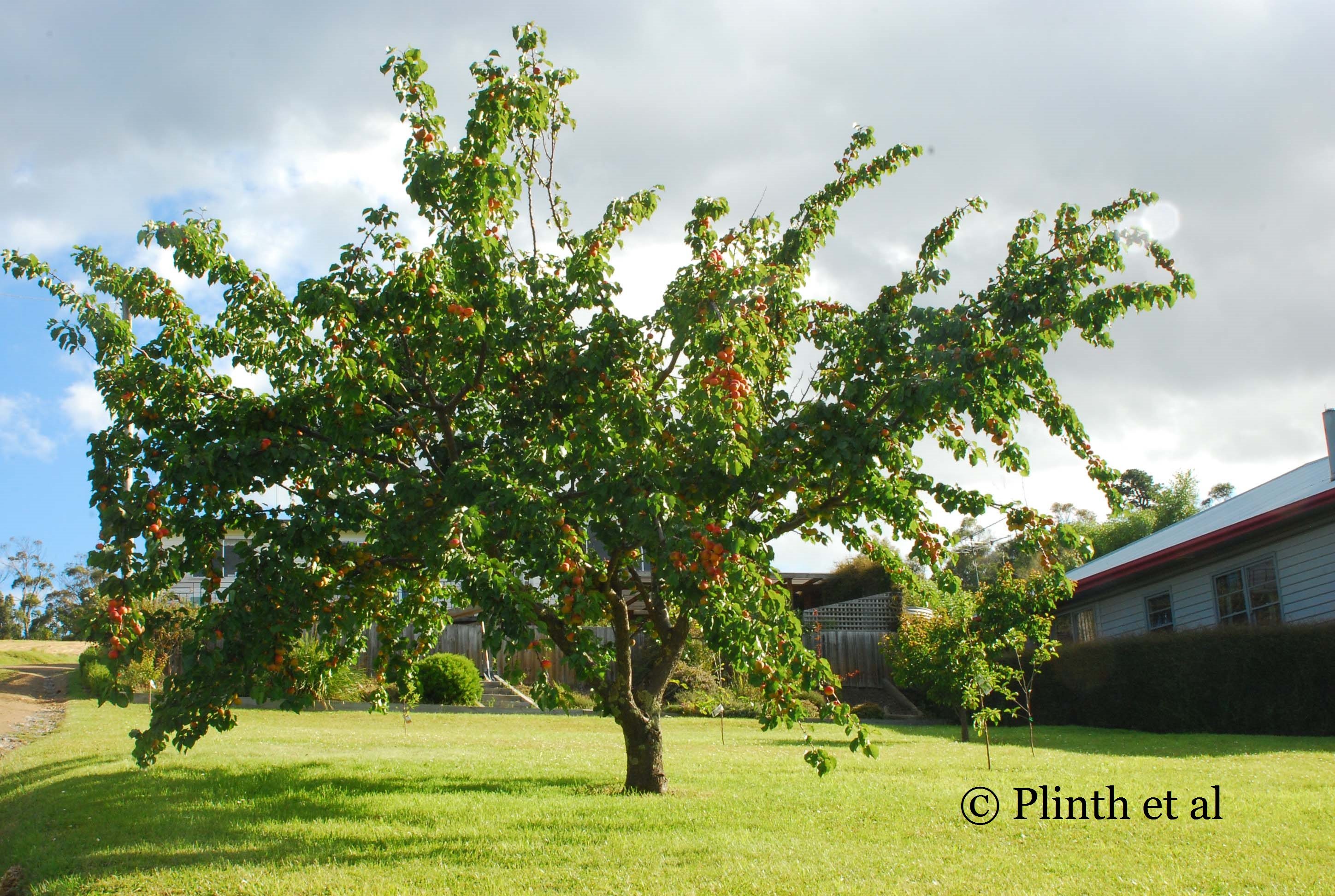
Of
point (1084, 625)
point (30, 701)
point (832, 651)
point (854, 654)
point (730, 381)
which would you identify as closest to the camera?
point (730, 381)

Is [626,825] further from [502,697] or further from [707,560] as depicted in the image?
[502,697]

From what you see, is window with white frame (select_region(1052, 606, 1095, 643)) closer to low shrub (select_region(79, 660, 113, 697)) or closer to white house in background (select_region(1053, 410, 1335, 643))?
white house in background (select_region(1053, 410, 1335, 643))

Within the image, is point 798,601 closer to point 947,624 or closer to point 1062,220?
point 947,624

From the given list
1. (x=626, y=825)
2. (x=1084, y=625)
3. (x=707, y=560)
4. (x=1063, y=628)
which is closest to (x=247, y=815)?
(x=626, y=825)

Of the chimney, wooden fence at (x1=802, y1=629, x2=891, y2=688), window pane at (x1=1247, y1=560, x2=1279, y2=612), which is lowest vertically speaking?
wooden fence at (x1=802, y1=629, x2=891, y2=688)

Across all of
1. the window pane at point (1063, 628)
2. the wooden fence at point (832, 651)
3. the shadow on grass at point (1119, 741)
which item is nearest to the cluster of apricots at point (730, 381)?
the shadow on grass at point (1119, 741)

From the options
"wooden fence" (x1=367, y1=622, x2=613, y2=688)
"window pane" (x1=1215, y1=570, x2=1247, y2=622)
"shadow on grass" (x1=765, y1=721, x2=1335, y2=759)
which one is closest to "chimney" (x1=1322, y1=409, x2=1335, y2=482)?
"window pane" (x1=1215, y1=570, x2=1247, y2=622)

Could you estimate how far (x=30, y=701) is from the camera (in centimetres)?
2108

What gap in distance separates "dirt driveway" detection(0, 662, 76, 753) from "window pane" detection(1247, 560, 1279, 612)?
19.9 m

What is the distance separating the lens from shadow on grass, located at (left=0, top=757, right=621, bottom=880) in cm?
673

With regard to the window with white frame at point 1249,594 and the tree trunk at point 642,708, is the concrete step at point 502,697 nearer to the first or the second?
the tree trunk at point 642,708

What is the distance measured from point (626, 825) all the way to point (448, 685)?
14196 mm

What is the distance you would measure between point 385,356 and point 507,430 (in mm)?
1497

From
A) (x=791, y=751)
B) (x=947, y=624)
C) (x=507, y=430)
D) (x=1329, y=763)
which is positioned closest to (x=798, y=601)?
(x=947, y=624)
